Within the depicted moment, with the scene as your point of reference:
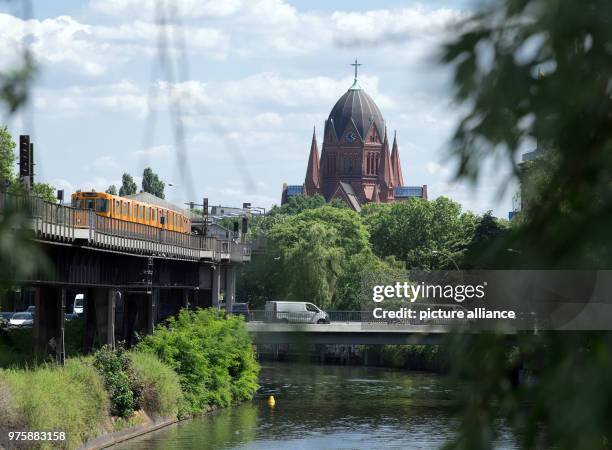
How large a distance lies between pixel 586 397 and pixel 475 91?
2.64ft

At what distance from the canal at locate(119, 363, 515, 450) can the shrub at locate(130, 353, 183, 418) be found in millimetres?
1015

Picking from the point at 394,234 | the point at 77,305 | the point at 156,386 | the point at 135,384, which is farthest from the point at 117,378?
the point at 394,234

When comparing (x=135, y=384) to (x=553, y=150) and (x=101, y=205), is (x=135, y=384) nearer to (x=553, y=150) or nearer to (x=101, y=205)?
(x=101, y=205)

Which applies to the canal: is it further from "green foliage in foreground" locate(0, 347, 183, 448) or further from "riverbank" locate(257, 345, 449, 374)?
"riverbank" locate(257, 345, 449, 374)

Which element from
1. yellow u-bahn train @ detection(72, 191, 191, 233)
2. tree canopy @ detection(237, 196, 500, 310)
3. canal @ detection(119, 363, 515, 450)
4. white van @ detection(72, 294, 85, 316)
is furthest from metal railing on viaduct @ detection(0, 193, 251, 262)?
white van @ detection(72, 294, 85, 316)

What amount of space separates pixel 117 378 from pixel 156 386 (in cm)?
552

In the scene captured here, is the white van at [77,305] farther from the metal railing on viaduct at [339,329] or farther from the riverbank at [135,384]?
the riverbank at [135,384]

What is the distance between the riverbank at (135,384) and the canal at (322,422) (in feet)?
3.98

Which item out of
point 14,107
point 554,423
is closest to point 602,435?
point 554,423

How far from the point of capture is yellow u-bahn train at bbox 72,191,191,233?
183 feet

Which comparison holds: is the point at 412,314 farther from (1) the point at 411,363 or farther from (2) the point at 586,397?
(2) the point at 586,397

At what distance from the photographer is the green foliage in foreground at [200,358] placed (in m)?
55.9

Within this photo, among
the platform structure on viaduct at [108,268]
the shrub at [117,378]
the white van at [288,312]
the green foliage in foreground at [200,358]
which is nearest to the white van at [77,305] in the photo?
the platform structure on viaduct at [108,268]

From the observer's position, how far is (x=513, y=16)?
2.91 m
